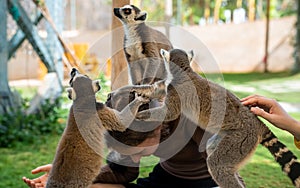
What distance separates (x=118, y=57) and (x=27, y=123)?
2886 mm

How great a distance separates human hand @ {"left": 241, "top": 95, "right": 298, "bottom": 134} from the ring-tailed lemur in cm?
6

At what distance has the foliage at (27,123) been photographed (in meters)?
5.32

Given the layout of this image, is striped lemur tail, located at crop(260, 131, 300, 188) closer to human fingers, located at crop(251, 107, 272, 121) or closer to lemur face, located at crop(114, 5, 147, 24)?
human fingers, located at crop(251, 107, 272, 121)

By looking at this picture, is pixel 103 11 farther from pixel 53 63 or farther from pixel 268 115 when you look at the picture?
pixel 268 115

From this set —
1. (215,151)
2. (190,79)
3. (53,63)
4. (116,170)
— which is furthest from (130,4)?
(53,63)

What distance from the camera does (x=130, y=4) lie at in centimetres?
327

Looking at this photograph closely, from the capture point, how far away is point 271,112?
2.28 m

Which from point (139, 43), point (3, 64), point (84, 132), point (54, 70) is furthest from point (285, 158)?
point (54, 70)

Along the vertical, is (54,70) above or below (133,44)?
below

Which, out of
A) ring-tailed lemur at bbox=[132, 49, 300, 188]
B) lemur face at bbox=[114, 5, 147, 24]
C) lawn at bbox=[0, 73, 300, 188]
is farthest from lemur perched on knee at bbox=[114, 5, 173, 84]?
ring-tailed lemur at bbox=[132, 49, 300, 188]

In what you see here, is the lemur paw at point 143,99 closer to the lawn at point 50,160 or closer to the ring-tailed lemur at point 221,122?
the ring-tailed lemur at point 221,122

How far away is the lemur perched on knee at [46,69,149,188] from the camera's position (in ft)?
7.18

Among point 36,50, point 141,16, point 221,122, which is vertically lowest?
point 36,50

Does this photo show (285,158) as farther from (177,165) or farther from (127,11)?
(127,11)
